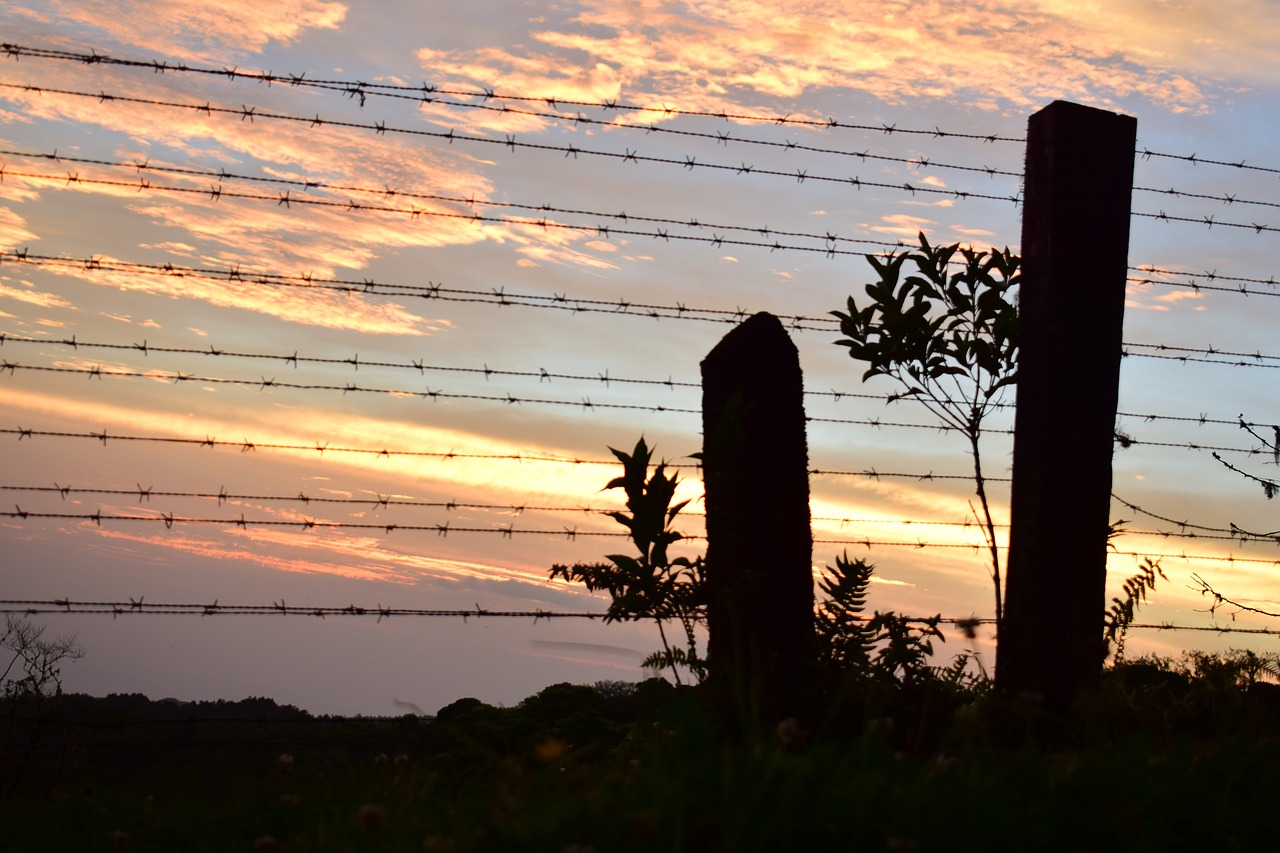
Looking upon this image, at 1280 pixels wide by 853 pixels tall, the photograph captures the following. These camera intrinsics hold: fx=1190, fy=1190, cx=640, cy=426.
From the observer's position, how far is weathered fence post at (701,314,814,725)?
5.72 meters

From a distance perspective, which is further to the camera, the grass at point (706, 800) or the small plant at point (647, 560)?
the small plant at point (647, 560)

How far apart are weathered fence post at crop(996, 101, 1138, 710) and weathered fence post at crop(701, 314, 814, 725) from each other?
104 cm

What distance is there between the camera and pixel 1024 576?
→ 19.2 feet

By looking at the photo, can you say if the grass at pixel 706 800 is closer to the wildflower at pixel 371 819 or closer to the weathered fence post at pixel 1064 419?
the wildflower at pixel 371 819

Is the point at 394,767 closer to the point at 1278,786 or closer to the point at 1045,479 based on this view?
the point at 1278,786

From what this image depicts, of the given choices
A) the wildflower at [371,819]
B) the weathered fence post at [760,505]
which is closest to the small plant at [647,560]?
the weathered fence post at [760,505]

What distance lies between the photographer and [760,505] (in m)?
5.88

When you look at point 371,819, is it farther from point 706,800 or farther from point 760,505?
point 760,505

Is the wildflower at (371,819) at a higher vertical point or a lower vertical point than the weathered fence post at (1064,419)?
lower

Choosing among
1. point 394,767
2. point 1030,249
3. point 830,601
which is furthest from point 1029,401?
point 394,767

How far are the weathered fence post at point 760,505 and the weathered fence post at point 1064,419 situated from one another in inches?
41.1

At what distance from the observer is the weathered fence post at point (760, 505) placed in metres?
5.72

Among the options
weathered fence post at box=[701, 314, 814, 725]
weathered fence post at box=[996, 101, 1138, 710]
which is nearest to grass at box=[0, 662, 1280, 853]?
weathered fence post at box=[701, 314, 814, 725]

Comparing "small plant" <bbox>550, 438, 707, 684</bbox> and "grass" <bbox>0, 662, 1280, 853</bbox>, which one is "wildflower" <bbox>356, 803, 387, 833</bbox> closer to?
"grass" <bbox>0, 662, 1280, 853</bbox>
